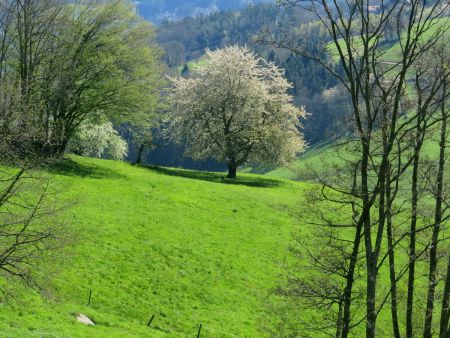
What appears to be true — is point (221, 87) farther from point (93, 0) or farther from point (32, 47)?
A: point (32, 47)

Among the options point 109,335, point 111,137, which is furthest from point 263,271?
point 111,137

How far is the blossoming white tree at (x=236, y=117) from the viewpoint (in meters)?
61.6

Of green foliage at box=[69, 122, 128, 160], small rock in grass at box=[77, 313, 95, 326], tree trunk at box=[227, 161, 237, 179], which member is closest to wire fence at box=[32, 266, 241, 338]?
small rock in grass at box=[77, 313, 95, 326]

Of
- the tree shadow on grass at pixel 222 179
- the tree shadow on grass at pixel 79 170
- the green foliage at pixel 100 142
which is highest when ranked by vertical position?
the green foliage at pixel 100 142

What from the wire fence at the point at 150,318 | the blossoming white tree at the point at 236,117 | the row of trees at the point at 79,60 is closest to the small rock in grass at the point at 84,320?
the wire fence at the point at 150,318

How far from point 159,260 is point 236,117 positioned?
3212 cm

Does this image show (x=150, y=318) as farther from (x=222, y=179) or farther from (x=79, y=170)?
(x=222, y=179)

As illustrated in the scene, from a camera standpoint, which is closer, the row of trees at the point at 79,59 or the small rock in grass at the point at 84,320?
the small rock in grass at the point at 84,320

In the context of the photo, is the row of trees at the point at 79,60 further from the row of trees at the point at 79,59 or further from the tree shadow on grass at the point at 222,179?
the tree shadow on grass at the point at 222,179

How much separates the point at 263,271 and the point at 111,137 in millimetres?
54055

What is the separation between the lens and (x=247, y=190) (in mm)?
51844

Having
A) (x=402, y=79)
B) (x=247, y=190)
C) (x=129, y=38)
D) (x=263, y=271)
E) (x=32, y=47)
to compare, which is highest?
(x=129, y=38)

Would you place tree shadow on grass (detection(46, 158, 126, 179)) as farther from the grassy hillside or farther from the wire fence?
the wire fence

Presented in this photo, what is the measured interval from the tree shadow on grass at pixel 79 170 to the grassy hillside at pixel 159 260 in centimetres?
17
